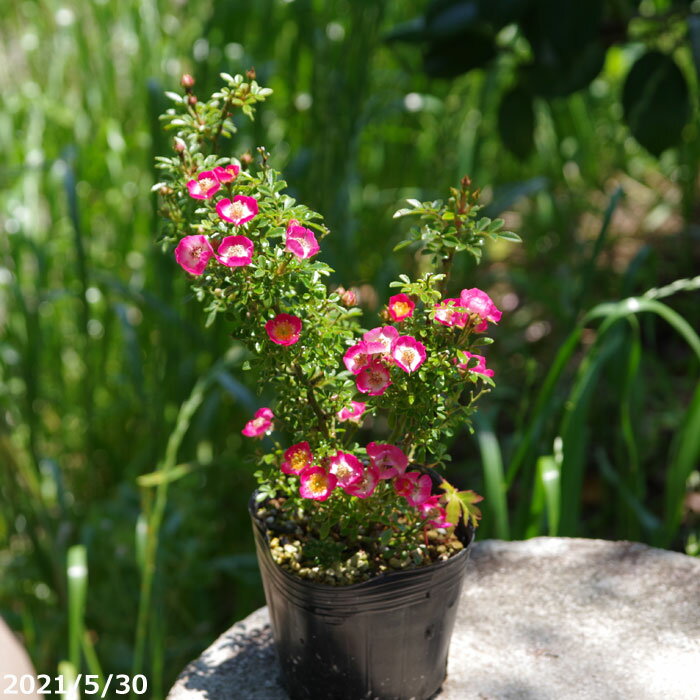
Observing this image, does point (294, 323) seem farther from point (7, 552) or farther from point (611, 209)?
point (7, 552)

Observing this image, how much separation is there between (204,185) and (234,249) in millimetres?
74

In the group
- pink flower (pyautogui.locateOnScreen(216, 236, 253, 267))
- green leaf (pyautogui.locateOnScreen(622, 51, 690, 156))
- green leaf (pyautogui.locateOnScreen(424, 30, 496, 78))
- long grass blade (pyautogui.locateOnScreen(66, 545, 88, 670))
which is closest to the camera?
pink flower (pyautogui.locateOnScreen(216, 236, 253, 267))

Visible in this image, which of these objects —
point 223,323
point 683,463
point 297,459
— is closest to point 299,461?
point 297,459

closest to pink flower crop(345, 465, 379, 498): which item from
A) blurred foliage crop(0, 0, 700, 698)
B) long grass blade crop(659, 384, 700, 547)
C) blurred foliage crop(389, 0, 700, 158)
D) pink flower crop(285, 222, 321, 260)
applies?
pink flower crop(285, 222, 321, 260)

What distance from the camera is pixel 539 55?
155 centimetres

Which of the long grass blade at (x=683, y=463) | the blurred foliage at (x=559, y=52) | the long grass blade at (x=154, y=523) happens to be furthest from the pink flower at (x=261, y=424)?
the blurred foliage at (x=559, y=52)

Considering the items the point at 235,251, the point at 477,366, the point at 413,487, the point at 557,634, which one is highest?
the point at 235,251

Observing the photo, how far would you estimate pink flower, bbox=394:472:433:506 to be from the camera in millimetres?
858

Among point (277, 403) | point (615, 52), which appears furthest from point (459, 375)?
point (615, 52)

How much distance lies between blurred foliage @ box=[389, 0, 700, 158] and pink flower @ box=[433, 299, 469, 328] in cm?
81

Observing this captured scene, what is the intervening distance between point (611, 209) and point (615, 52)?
1.63 meters

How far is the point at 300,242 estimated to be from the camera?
2.68 feet

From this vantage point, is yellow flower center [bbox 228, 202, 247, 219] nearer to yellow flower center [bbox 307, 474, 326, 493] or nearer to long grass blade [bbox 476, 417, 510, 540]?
yellow flower center [bbox 307, 474, 326, 493]

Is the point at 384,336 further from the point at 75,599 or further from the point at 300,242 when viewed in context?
the point at 75,599
